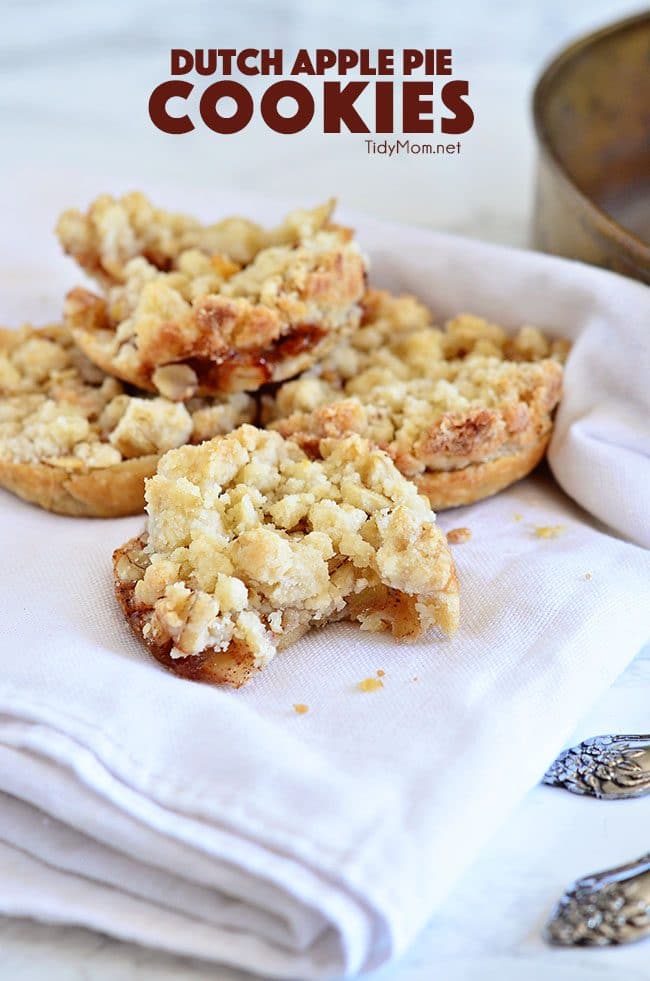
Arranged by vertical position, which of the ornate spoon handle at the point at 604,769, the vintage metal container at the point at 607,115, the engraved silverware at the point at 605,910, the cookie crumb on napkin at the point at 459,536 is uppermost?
the vintage metal container at the point at 607,115

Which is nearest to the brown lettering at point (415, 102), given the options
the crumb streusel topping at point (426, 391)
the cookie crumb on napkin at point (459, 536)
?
the crumb streusel topping at point (426, 391)

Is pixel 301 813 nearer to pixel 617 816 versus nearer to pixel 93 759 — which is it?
pixel 93 759

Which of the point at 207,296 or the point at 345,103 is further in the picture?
the point at 345,103

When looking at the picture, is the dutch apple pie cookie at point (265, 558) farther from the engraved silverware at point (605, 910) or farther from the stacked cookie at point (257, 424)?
the engraved silverware at point (605, 910)

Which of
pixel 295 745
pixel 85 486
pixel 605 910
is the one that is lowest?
pixel 605 910

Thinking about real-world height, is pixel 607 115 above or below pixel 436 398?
above

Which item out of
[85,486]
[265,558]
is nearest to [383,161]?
[85,486]

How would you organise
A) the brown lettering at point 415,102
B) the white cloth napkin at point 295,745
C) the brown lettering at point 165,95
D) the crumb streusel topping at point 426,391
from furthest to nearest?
the brown lettering at point 415,102 < the brown lettering at point 165,95 < the crumb streusel topping at point 426,391 < the white cloth napkin at point 295,745

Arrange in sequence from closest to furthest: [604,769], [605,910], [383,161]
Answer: [605,910] → [604,769] → [383,161]

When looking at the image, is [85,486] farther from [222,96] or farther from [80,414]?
[222,96]
